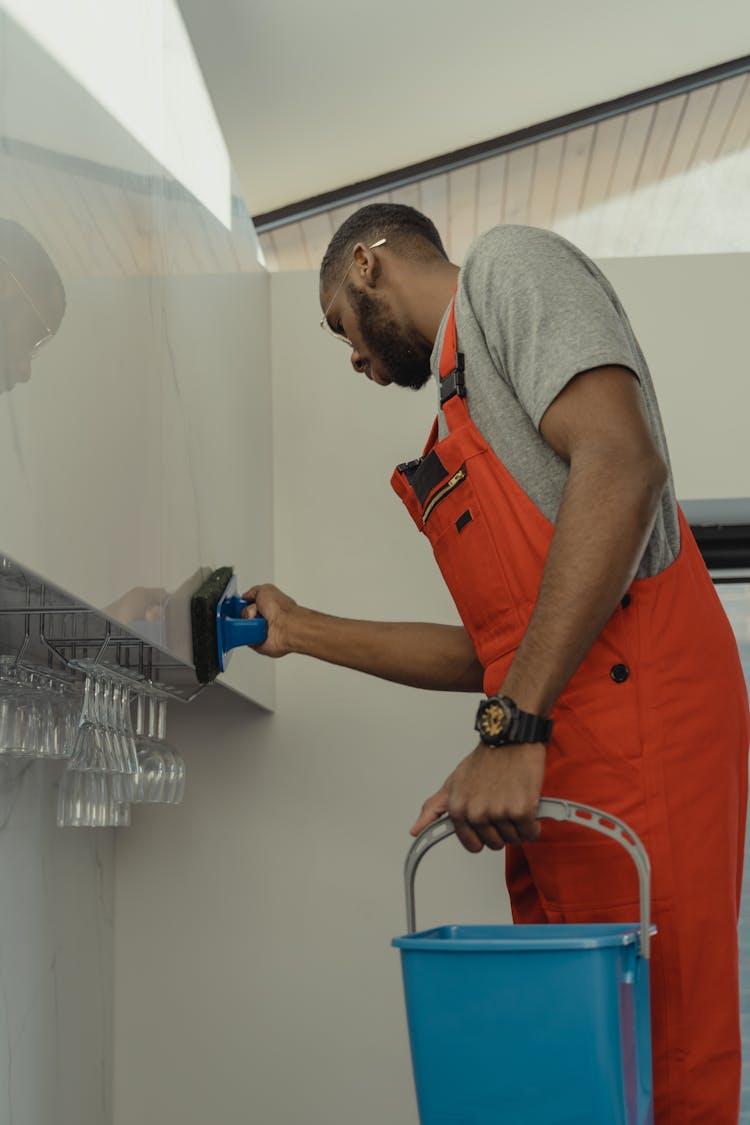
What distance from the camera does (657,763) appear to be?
1.14 m

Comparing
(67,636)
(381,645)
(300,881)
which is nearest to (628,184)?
(381,645)

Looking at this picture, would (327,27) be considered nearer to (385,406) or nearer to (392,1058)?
(385,406)

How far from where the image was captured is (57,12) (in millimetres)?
946

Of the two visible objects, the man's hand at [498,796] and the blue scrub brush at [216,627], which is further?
the blue scrub brush at [216,627]

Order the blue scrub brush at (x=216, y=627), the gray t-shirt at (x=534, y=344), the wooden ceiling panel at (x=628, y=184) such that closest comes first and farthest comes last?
the gray t-shirt at (x=534, y=344)
the blue scrub brush at (x=216, y=627)
the wooden ceiling panel at (x=628, y=184)

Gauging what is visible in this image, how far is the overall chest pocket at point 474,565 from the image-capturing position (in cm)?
124

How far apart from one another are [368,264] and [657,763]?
2.40ft

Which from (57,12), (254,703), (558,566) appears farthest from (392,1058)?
(57,12)

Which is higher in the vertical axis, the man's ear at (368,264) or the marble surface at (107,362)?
the man's ear at (368,264)

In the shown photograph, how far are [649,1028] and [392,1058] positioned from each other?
3.86 feet

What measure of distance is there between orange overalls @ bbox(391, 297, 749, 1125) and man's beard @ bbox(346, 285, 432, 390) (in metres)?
0.27

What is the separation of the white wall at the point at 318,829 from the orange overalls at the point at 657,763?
944 mm

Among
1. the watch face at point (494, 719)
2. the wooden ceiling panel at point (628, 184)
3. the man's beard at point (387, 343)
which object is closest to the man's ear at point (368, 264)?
the man's beard at point (387, 343)

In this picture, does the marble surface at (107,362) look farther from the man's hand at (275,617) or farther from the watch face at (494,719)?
the watch face at (494,719)
